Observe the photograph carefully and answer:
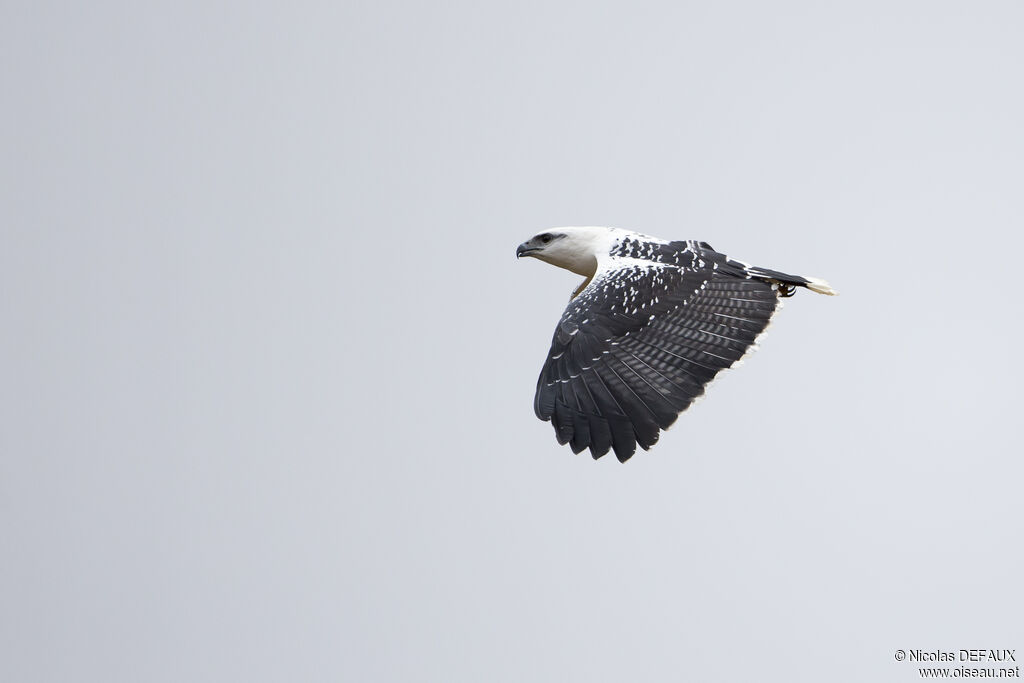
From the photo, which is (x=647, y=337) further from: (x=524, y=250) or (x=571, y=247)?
(x=524, y=250)

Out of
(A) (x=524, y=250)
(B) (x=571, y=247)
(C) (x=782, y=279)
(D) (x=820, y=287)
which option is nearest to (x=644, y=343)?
A: (C) (x=782, y=279)

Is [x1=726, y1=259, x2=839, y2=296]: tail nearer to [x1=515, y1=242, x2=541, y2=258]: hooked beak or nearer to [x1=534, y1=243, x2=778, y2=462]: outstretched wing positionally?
[x1=534, y1=243, x2=778, y2=462]: outstretched wing

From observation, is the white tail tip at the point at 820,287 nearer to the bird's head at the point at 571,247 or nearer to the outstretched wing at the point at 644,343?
the outstretched wing at the point at 644,343

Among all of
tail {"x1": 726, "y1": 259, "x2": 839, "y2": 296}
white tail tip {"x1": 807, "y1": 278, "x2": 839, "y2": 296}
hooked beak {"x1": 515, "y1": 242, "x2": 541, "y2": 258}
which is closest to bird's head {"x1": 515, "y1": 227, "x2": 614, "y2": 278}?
hooked beak {"x1": 515, "y1": 242, "x2": 541, "y2": 258}

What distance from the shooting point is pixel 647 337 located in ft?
37.0

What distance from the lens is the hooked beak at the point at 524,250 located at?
1397 cm

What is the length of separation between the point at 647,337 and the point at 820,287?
2.19 m

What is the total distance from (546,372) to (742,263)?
8.80 ft

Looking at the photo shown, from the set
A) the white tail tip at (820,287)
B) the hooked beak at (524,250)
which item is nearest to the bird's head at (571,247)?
the hooked beak at (524,250)

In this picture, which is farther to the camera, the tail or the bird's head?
the bird's head

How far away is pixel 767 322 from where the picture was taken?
37.3ft

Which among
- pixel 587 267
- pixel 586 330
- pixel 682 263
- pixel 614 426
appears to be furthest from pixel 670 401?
pixel 587 267

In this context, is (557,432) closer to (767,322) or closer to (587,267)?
(767,322)

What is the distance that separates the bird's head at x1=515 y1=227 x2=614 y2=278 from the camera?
13.3 metres
